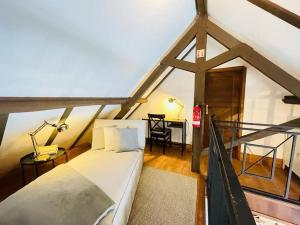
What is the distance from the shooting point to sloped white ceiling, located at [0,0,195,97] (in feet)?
3.18

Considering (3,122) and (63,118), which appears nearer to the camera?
(3,122)

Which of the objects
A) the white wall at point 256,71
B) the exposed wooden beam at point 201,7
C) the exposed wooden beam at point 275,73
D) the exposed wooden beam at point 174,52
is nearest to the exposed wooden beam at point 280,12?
the white wall at point 256,71

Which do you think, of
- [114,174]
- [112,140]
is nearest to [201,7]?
[112,140]

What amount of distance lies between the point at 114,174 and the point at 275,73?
2332 mm

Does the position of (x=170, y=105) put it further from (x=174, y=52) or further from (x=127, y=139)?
(x=127, y=139)

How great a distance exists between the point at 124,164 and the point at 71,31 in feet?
5.30

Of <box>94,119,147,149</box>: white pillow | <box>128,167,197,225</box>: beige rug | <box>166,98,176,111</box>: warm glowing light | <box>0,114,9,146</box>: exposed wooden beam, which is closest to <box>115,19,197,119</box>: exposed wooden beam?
<box>94,119,147,149</box>: white pillow

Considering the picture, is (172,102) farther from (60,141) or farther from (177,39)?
(60,141)

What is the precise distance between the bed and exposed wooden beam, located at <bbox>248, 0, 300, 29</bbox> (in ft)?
7.10

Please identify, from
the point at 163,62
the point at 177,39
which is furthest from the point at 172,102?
the point at 177,39

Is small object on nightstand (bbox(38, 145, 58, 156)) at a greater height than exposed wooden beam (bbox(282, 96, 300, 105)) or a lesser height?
lesser

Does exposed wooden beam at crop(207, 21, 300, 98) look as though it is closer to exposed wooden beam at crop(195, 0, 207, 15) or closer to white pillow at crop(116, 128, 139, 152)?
exposed wooden beam at crop(195, 0, 207, 15)

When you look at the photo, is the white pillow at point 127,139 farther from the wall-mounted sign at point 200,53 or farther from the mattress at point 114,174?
the wall-mounted sign at point 200,53

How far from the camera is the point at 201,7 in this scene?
80.2 inches
